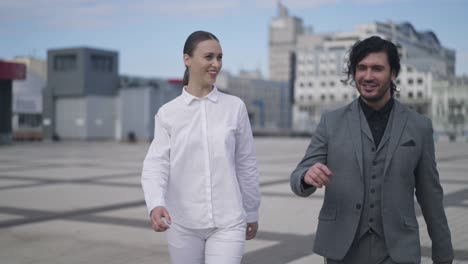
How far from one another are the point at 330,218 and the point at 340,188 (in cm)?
14

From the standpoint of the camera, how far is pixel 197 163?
3.02 metres

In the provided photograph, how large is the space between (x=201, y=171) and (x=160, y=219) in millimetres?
315

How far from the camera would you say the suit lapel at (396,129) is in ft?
8.70

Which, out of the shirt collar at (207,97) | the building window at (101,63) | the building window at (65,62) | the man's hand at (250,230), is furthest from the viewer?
the building window at (101,63)

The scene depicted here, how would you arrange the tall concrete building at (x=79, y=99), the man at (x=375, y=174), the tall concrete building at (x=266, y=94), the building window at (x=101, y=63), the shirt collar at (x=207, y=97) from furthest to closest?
1. the tall concrete building at (x=266, y=94)
2. the building window at (x=101, y=63)
3. the tall concrete building at (x=79, y=99)
4. the shirt collar at (x=207, y=97)
5. the man at (x=375, y=174)

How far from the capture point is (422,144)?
272cm

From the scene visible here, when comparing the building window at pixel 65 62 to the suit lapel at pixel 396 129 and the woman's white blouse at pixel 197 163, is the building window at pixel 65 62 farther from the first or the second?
the suit lapel at pixel 396 129

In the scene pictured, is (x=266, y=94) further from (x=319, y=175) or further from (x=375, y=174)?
(x=319, y=175)

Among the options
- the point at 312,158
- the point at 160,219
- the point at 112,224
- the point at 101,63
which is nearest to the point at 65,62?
the point at 101,63

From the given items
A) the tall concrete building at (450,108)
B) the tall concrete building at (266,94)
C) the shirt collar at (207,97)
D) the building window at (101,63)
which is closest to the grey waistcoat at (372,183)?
the shirt collar at (207,97)

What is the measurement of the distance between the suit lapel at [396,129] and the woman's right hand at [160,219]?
3.33 ft

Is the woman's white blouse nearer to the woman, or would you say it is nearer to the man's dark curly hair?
the woman

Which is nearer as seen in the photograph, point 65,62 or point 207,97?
point 207,97

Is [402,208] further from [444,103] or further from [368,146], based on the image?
[444,103]
